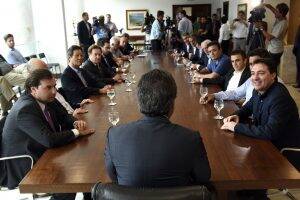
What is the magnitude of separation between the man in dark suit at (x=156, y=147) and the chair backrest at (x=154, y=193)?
171 mm

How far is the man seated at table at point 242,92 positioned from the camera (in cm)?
321

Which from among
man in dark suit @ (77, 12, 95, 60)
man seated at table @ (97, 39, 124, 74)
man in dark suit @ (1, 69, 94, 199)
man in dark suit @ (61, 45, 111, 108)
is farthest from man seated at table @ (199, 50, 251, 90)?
man in dark suit @ (77, 12, 95, 60)

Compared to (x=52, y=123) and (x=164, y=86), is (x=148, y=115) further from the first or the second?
(x=52, y=123)

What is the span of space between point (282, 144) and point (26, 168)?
1.72 meters

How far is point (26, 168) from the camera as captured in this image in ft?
7.98

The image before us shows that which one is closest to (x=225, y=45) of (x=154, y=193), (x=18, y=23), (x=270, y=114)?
(x=18, y=23)

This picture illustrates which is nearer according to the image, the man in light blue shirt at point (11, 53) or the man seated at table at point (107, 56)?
the man seated at table at point (107, 56)

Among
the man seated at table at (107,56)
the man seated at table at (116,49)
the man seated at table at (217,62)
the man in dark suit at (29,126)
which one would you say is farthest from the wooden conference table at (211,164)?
the man seated at table at (116,49)

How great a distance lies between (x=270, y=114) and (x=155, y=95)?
3.64ft

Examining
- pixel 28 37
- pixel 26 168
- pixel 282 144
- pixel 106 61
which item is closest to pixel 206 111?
pixel 282 144

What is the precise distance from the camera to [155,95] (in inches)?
59.9

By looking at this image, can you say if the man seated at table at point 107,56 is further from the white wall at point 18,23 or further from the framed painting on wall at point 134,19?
the framed painting on wall at point 134,19

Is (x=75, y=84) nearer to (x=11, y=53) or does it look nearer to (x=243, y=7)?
(x=11, y=53)

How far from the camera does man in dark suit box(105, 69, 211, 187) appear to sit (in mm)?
1452
